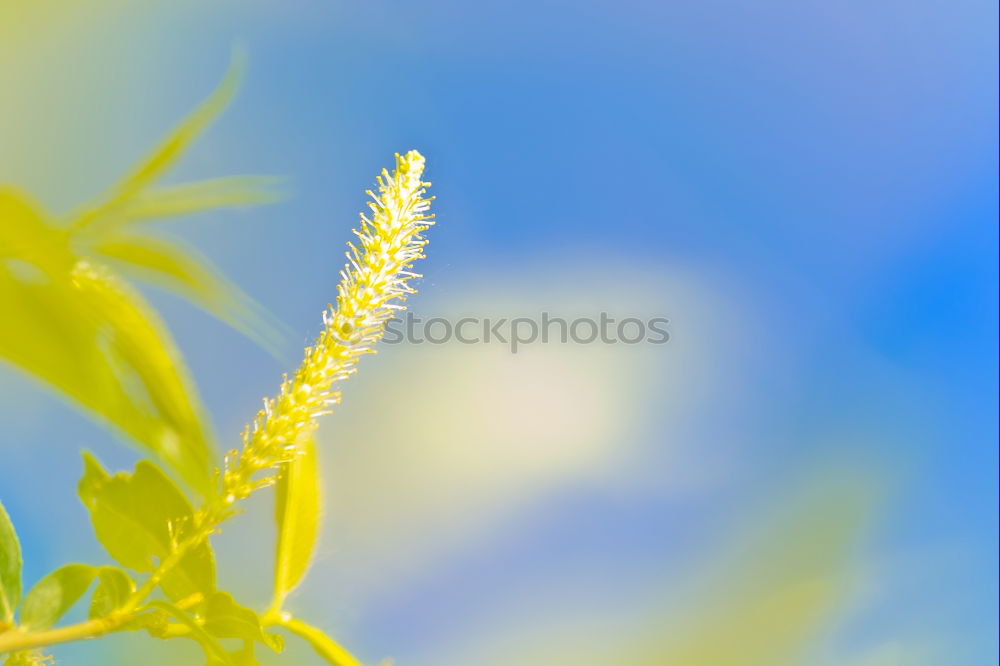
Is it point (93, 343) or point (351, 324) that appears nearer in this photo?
point (93, 343)

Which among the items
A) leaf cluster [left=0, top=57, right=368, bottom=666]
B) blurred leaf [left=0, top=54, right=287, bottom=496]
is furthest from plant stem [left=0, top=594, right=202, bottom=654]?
blurred leaf [left=0, top=54, right=287, bottom=496]

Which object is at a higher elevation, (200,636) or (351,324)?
(351,324)

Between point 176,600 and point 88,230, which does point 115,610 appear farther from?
point 88,230

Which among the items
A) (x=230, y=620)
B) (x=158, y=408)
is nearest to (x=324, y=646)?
(x=230, y=620)

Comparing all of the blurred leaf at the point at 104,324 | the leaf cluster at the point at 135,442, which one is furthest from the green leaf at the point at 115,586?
the blurred leaf at the point at 104,324

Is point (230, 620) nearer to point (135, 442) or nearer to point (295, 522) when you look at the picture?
point (295, 522)

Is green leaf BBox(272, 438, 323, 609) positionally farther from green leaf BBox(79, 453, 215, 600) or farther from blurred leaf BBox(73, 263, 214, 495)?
blurred leaf BBox(73, 263, 214, 495)

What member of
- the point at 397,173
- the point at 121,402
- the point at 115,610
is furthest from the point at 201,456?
the point at 397,173
